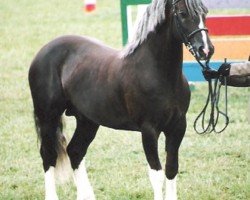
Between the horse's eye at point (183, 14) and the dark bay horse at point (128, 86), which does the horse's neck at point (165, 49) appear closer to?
the dark bay horse at point (128, 86)

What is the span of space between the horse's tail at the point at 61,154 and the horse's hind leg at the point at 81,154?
52 millimetres

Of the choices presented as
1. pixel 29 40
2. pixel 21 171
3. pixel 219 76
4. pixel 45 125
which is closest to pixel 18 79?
pixel 29 40

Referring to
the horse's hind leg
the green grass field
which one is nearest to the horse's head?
the horse's hind leg

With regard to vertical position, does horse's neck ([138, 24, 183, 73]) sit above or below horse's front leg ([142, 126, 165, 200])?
above

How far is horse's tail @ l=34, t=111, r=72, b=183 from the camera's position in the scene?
5.46m

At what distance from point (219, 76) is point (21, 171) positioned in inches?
99.6

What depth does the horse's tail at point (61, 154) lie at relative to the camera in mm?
5465

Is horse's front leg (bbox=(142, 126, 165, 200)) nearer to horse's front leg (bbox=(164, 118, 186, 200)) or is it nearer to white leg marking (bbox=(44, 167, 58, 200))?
horse's front leg (bbox=(164, 118, 186, 200))

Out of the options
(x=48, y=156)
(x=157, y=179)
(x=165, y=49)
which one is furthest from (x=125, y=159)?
(x=165, y=49)

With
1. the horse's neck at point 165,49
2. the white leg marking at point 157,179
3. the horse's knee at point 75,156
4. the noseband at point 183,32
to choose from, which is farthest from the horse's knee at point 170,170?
the horse's knee at point 75,156

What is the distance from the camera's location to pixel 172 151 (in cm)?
470

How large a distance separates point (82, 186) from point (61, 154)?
0.32m

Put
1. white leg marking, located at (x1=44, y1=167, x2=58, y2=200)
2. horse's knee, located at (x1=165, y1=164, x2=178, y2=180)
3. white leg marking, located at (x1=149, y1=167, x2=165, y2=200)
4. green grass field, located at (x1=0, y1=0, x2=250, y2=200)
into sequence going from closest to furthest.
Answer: white leg marking, located at (x1=149, y1=167, x2=165, y2=200) → horse's knee, located at (x1=165, y1=164, x2=178, y2=180) → white leg marking, located at (x1=44, y1=167, x2=58, y2=200) → green grass field, located at (x1=0, y1=0, x2=250, y2=200)

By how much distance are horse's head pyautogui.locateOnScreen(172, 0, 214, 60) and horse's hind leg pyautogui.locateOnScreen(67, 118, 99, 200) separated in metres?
1.42
